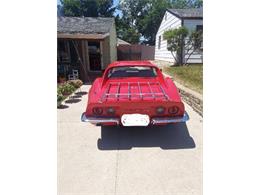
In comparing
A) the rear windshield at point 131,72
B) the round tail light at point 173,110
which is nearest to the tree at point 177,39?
the rear windshield at point 131,72

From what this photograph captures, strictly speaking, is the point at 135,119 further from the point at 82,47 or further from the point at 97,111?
the point at 82,47

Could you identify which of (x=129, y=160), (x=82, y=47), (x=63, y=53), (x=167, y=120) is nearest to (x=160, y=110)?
(x=167, y=120)

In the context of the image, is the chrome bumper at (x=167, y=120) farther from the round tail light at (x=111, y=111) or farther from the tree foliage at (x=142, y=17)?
the tree foliage at (x=142, y=17)

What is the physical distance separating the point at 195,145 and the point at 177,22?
12.7 meters

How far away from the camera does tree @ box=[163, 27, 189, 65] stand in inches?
515

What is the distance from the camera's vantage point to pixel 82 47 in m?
11.2

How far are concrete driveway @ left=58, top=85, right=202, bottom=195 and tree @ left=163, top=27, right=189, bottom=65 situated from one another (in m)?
9.92

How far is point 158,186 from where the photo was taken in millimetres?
2473

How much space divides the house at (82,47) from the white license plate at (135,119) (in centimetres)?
673

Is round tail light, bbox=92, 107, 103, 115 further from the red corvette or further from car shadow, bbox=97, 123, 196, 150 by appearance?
car shadow, bbox=97, 123, 196, 150

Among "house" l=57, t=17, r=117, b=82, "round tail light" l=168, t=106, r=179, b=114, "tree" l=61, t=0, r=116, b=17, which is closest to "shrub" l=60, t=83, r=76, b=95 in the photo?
"house" l=57, t=17, r=117, b=82

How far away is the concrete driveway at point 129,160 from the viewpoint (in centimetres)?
248
